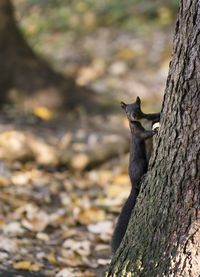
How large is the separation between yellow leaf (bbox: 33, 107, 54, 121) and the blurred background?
11 millimetres

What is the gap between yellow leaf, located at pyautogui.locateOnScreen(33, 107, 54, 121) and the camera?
7734 mm

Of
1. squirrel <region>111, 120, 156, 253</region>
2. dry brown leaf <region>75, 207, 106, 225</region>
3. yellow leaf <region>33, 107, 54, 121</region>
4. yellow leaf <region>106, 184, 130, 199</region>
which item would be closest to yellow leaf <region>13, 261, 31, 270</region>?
squirrel <region>111, 120, 156, 253</region>

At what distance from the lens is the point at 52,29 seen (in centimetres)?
1181

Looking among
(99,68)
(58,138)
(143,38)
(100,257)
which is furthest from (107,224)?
(143,38)

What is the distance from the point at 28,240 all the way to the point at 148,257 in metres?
1.98

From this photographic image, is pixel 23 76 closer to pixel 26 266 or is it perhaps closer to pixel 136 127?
pixel 26 266

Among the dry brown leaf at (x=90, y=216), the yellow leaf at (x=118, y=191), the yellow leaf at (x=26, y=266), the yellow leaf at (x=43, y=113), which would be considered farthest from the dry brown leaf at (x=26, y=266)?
the yellow leaf at (x=43, y=113)

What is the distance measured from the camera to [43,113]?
307 inches

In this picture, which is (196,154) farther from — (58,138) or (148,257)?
(58,138)

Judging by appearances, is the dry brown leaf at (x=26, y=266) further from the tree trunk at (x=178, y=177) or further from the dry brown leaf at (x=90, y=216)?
the tree trunk at (x=178, y=177)

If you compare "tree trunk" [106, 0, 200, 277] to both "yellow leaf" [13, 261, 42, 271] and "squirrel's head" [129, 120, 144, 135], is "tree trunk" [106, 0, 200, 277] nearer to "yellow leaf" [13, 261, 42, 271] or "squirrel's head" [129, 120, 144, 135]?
"squirrel's head" [129, 120, 144, 135]

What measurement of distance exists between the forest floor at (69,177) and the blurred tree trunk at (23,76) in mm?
169

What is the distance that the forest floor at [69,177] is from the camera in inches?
202

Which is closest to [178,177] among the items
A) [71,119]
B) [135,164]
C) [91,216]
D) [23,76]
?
[135,164]
